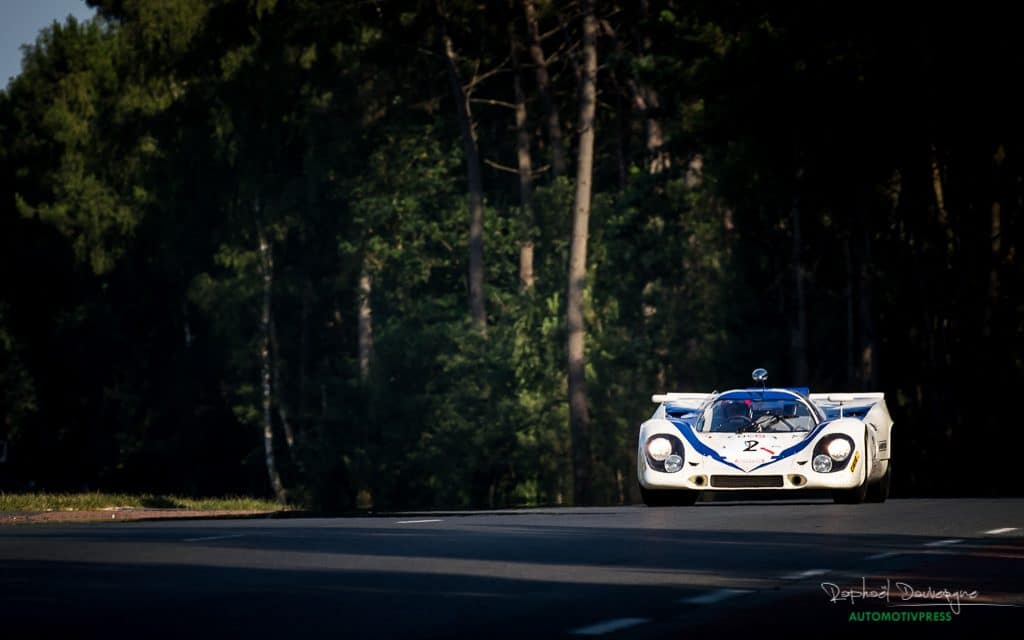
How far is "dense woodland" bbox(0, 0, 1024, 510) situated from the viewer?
3972cm

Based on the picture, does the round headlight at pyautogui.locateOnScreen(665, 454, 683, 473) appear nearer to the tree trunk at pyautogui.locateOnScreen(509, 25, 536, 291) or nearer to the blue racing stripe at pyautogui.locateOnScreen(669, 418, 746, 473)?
the blue racing stripe at pyautogui.locateOnScreen(669, 418, 746, 473)

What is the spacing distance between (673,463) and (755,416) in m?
1.13

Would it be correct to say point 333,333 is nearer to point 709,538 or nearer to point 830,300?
point 830,300

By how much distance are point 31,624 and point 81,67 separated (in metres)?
68.3

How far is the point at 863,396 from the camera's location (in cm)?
2423

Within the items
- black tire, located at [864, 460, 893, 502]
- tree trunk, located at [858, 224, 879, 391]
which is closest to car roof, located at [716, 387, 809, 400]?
black tire, located at [864, 460, 893, 502]

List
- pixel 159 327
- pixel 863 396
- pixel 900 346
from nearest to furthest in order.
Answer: pixel 863 396 < pixel 900 346 < pixel 159 327

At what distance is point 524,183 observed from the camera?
204 ft

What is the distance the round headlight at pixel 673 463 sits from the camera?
2238 centimetres

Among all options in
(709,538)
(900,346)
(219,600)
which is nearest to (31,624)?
(219,600)

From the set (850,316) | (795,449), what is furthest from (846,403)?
(850,316)

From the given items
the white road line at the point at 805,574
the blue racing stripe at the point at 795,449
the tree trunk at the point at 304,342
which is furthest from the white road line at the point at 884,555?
the tree trunk at the point at 304,342

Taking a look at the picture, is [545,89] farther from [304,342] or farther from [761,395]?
[761,395]

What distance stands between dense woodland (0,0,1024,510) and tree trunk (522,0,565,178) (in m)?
0.17
